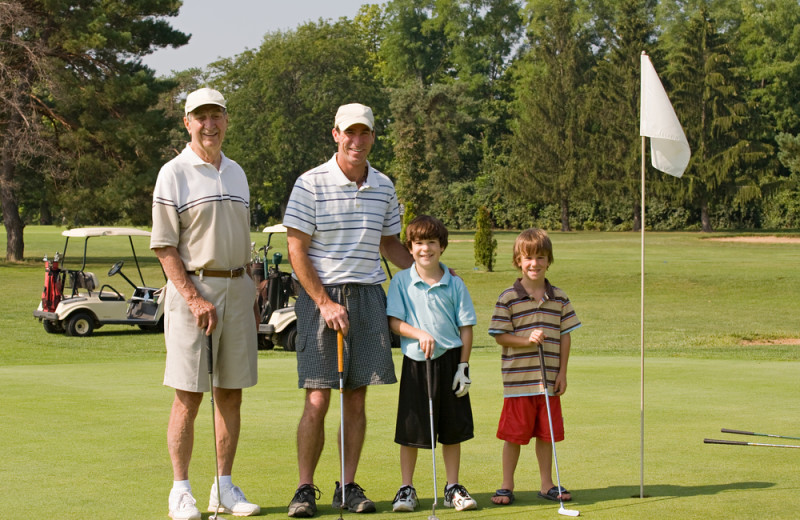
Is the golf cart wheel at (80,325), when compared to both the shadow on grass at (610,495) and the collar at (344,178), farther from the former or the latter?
the shadow on grass at (610,495)

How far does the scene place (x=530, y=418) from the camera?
523 centimetres

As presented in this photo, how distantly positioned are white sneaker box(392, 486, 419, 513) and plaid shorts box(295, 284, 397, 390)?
52 centimetres

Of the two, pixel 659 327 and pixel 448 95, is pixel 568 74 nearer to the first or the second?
pixel 448 95

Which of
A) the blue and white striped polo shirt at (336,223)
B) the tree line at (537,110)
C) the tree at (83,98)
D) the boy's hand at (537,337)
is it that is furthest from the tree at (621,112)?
the blue and white striped polo shirt at (336,223)

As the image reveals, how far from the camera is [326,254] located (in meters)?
4.94

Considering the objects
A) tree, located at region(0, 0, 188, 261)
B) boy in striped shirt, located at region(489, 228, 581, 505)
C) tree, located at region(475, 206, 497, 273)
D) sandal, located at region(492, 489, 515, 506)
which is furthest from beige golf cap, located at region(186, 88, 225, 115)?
tree, located at region(0, 0, 188, 261)

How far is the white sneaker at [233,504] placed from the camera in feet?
15.0

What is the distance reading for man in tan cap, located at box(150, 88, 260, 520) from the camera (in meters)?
4.68

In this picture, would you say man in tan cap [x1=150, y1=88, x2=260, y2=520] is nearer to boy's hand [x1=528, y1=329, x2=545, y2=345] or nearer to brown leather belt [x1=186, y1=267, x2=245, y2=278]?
brown leather belt [x1=186, y1=267, x2=245, y2=278]

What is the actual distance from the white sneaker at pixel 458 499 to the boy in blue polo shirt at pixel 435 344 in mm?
116

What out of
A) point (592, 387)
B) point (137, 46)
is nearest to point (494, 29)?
point (137, 46)

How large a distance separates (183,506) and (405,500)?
0.95 metres

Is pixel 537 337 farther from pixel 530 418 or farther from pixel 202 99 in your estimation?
pixel 202 99

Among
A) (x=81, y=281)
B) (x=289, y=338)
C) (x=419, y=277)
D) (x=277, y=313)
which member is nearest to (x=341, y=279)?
(x=419, y=277)
